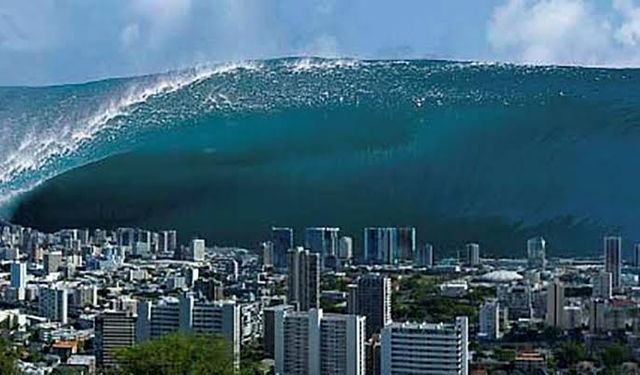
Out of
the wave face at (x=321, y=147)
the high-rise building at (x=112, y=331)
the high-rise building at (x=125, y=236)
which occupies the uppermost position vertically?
the wave face at (x=321, y=147)

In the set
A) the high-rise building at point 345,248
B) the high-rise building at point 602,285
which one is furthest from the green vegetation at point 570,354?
the high-rise building at point 345,248

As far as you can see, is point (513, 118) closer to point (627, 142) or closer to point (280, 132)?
point (627, 142)

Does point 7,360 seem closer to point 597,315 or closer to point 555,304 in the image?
point 597,315

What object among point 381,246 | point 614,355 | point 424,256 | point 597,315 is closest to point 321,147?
point 381,246

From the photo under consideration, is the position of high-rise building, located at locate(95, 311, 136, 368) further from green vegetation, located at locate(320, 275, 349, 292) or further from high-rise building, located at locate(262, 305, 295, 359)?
green vegetation, located at locate(320, 275, 349, 292)

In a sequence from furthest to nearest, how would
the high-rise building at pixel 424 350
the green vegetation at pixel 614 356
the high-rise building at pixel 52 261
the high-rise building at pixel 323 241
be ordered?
the high-rise building at pixel 52 261 → the high-rise building at pixel 323 241 → the green vegetation at pixel 614 356 → the high-rise building at pixel 424 350

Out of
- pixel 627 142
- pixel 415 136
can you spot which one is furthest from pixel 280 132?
pixel 627 142

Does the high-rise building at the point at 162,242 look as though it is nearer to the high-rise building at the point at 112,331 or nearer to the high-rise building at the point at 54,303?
the high-rise building at the point at 54,303
